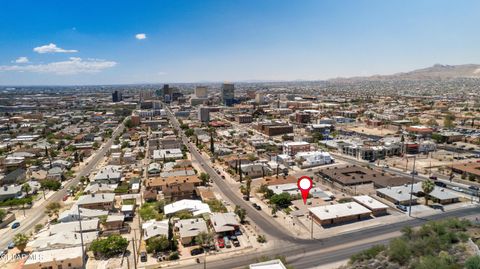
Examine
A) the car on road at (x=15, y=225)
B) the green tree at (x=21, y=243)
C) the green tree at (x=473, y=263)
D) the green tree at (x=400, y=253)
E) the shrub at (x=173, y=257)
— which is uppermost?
the green tree at (x=473, y=263)

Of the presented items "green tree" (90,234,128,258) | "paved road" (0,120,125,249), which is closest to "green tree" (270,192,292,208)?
"green tree" (90,234,128,258)

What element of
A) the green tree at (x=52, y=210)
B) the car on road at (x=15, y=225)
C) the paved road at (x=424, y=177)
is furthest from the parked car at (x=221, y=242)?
the paved road at (x=424, y=177)

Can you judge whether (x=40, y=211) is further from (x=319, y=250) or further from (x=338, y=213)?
(x=338, y=213)

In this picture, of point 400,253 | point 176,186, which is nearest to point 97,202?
point 176,186

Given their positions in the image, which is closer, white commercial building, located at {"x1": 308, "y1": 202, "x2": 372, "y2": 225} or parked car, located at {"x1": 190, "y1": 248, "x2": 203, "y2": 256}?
parked car, located at {"x1": 190, "y1": 248, "x2": 203, "y2": 256}

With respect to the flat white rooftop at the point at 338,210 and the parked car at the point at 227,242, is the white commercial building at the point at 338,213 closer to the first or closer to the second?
the flat white rooftop at the point at 338,210

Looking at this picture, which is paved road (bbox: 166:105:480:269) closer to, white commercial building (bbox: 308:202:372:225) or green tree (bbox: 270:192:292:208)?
white commercial building (bbox: 308:202:372:225)

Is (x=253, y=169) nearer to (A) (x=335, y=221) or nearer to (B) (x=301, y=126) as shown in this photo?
(A) (x=335, y=221)

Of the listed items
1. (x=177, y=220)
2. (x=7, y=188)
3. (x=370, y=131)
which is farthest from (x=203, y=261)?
(x=370, y=131)
